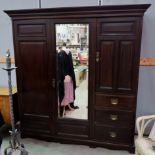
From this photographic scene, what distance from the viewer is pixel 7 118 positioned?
2.73 m

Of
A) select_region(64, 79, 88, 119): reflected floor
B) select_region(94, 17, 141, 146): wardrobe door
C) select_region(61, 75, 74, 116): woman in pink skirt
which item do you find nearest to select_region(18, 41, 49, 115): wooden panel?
select_region(61, 75, 74, 116): woman in pink skirt

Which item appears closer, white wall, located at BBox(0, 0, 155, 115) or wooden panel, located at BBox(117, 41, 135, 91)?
wooden panel, located at BBox(117, 41, 135, 91)

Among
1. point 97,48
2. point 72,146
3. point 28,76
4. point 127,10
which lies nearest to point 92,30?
point 97,48

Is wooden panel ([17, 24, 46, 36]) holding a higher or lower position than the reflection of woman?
higher

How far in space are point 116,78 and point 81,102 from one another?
21.8 inches

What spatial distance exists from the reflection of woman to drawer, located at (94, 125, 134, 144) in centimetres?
48

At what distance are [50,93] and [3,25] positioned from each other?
4.61 ft

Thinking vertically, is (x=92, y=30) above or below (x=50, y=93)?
above

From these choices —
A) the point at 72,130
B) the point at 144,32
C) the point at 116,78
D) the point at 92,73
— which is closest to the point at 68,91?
the point at 92,73

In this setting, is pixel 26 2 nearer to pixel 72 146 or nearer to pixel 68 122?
pixel 68 122

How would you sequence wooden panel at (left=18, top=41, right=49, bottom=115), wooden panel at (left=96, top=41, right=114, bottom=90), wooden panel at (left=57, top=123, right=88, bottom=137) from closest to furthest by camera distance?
1. wooden panel at (left=96, top=41, right=114, bottom=90)
2. wooden panel at (left=18, top=41, right=49, bottom=115)
3. wooden panel at (left=57, top=123, right=88, bottom=137)

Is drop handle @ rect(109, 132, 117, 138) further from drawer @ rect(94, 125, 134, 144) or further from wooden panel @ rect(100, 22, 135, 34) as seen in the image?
wooden panel @ rect(100, 22, 135, 34)

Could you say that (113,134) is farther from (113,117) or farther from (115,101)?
(115,101)

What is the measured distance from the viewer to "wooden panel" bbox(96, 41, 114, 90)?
7.20 feet
